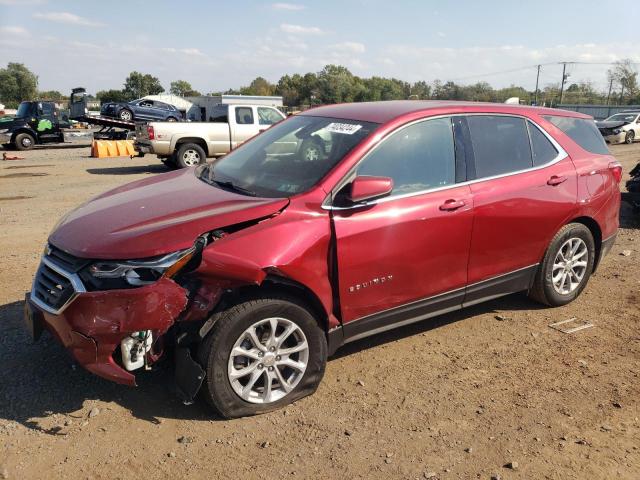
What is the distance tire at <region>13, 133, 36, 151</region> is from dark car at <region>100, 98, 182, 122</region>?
5216mm

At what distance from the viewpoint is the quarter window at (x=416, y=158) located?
355cm

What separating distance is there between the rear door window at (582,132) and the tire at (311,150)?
7.24 ft

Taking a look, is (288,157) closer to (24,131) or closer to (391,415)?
(391,415)

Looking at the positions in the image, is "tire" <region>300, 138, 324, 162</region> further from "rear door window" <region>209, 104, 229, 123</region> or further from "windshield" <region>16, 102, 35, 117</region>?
"windshield" <region>16, 102, 35, 117</region>

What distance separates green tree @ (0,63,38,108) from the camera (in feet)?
261

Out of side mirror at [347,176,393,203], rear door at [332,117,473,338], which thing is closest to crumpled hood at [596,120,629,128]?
rear door at [332,117,473,338]

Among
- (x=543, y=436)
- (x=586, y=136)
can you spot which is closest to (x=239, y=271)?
(x=543, y=436)

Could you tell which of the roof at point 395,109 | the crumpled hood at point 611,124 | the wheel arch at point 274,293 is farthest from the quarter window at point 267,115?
the crumpled hood at point 611,124

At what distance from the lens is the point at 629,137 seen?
23.6m

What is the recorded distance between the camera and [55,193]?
33.9 feet

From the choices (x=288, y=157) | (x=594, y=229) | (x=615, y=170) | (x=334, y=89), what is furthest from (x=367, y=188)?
(x=334, y=89)

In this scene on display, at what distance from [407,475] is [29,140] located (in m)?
22.2

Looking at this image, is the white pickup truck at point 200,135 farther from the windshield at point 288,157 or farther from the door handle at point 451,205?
the door handle at point 451,205

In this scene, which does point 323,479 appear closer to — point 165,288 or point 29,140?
point 165,288
